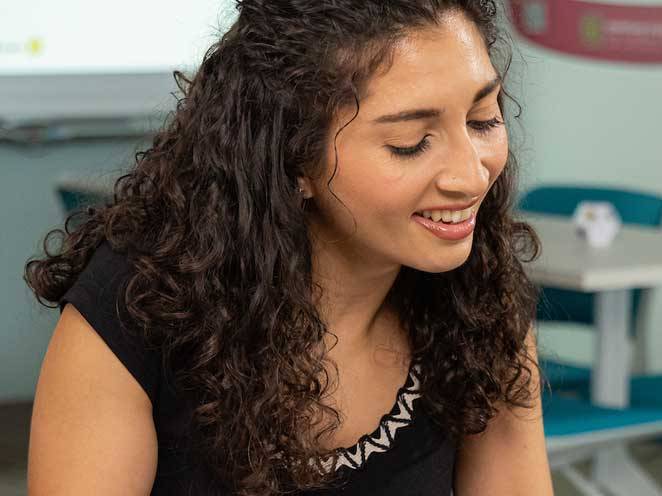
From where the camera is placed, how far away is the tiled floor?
3.72 meters

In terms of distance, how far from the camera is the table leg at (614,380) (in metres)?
2.96

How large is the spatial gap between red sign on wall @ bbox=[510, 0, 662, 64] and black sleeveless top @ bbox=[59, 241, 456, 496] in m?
3.40

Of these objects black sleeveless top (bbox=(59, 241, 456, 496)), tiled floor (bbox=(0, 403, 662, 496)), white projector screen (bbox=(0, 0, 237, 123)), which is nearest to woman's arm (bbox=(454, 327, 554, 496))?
black sleeveless top (bbox=(59, 241, 456, 496))

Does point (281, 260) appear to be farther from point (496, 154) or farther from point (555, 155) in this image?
point (555, 155)

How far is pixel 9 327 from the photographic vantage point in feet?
14.5

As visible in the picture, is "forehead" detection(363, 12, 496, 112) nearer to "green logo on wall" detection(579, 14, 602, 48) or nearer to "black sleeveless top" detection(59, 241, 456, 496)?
"black sleeveless top" detection(59, 241, 456, 496)

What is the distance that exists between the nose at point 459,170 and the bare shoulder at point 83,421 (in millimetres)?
399

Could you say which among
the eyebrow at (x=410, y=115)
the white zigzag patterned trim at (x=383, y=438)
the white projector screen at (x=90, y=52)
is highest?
the eyebrow at (x=410, y=115)

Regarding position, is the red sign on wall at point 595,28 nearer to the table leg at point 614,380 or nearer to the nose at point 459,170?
the table leg at point 614,380

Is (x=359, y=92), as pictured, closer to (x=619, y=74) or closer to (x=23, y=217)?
(x=23, y=217)

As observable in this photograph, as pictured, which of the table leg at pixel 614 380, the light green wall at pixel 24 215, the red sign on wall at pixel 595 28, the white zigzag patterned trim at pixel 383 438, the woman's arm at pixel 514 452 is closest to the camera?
the white zigzag patterned trim at pixel 383 438

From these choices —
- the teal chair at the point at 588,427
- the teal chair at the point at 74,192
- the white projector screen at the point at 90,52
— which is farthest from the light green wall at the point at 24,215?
the teal chair at the point at 588,427

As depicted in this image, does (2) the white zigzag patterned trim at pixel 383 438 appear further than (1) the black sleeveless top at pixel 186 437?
Yes

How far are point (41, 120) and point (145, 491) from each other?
309 cm
